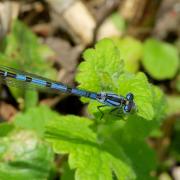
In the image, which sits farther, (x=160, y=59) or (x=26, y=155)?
(x=160, y=59)

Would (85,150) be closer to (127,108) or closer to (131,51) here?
(127,108)

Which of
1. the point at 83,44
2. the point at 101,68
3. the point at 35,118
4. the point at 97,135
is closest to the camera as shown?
the point at 101,68

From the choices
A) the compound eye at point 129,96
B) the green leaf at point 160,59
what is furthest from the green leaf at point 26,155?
the green leaf at point 160,59

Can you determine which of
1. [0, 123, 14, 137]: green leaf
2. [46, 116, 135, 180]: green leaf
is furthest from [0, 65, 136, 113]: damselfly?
[0, 123, 14, 137]: green leaf

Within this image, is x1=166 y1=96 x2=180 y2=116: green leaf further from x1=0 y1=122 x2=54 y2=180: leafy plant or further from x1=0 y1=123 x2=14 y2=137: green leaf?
x1=0 y1=123 x2=14 y2=137: green leaf

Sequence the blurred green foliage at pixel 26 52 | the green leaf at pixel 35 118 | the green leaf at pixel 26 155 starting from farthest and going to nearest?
the blurred green foliage at pixel 26 52
the green leaf at pixel 35 118
the green leaf at pixel 26 155

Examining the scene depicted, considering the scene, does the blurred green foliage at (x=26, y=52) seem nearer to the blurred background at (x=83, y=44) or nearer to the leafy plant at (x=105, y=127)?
the blurred background at (x=83, y=44)

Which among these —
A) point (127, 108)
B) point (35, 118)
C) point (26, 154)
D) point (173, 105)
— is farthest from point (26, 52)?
point (127, 108)

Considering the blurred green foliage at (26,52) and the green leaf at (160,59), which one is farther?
the green leaf at (160,59)
